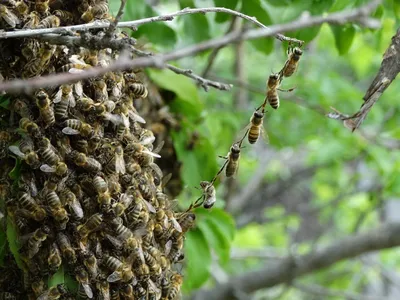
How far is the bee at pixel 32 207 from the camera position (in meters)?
2.46

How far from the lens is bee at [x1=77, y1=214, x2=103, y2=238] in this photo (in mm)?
2465

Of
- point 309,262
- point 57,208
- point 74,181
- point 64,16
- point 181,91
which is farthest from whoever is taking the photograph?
point 309,262

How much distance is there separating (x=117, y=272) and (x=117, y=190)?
11.9 inches

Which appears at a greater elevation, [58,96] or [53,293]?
[58,96]

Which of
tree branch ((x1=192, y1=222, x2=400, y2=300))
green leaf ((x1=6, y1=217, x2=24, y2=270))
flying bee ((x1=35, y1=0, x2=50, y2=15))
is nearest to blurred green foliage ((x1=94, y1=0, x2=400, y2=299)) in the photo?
tree branch ((x1=192, y1=222, x2=400, y2=300))

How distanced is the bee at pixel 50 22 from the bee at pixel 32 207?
635mm

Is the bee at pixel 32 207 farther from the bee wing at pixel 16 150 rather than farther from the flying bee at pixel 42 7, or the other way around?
the flying bee at pixel 42 7

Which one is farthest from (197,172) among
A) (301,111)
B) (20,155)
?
(301,111)

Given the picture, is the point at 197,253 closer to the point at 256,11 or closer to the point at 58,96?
the point at 256,11

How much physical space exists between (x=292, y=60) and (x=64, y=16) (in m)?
0.93

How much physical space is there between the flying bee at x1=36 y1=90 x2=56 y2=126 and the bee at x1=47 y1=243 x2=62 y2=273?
0.47m

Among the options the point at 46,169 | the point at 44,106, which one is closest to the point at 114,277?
the point at 46,169

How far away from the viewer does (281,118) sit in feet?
22.1

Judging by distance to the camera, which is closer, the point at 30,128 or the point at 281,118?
the point at 30,128
